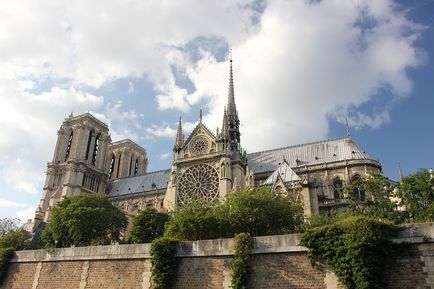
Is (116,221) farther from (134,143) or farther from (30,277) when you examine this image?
(134,143)

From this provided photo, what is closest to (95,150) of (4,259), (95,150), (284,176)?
(95,150)

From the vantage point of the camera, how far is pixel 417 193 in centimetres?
2698

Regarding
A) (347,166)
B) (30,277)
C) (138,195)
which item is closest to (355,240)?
(30,277)

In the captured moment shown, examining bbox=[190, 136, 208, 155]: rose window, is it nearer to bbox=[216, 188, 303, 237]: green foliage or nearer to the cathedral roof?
the cathedral roof

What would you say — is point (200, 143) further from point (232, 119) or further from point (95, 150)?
point (95, 150)

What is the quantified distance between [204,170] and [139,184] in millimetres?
21784

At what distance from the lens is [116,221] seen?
40.2 meters

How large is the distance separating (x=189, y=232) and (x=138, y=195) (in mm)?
37718

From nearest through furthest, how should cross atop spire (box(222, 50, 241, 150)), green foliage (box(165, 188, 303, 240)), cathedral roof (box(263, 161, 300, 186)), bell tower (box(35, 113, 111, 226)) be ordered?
green foliage (box(165, 188, 303, 240)) → cathedral roof (box(263, 161, 300, 186)) → cross atop spire (box(222, 50, 241, 150)) → bell tower (box(35, 113, 111, 226))

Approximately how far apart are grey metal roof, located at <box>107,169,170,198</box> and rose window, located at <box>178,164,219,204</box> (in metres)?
13.6

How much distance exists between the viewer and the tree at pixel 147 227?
36.1 meters

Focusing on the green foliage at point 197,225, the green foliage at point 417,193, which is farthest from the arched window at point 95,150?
the green foliage at point 417,193

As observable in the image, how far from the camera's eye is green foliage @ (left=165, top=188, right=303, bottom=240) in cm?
2527

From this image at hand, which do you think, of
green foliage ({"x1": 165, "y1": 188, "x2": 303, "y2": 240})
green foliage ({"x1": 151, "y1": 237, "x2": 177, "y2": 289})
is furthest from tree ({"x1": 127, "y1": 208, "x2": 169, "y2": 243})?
green foliage ({"x1": 151, "y1": 237, "x2": 177, "y2": 289})
